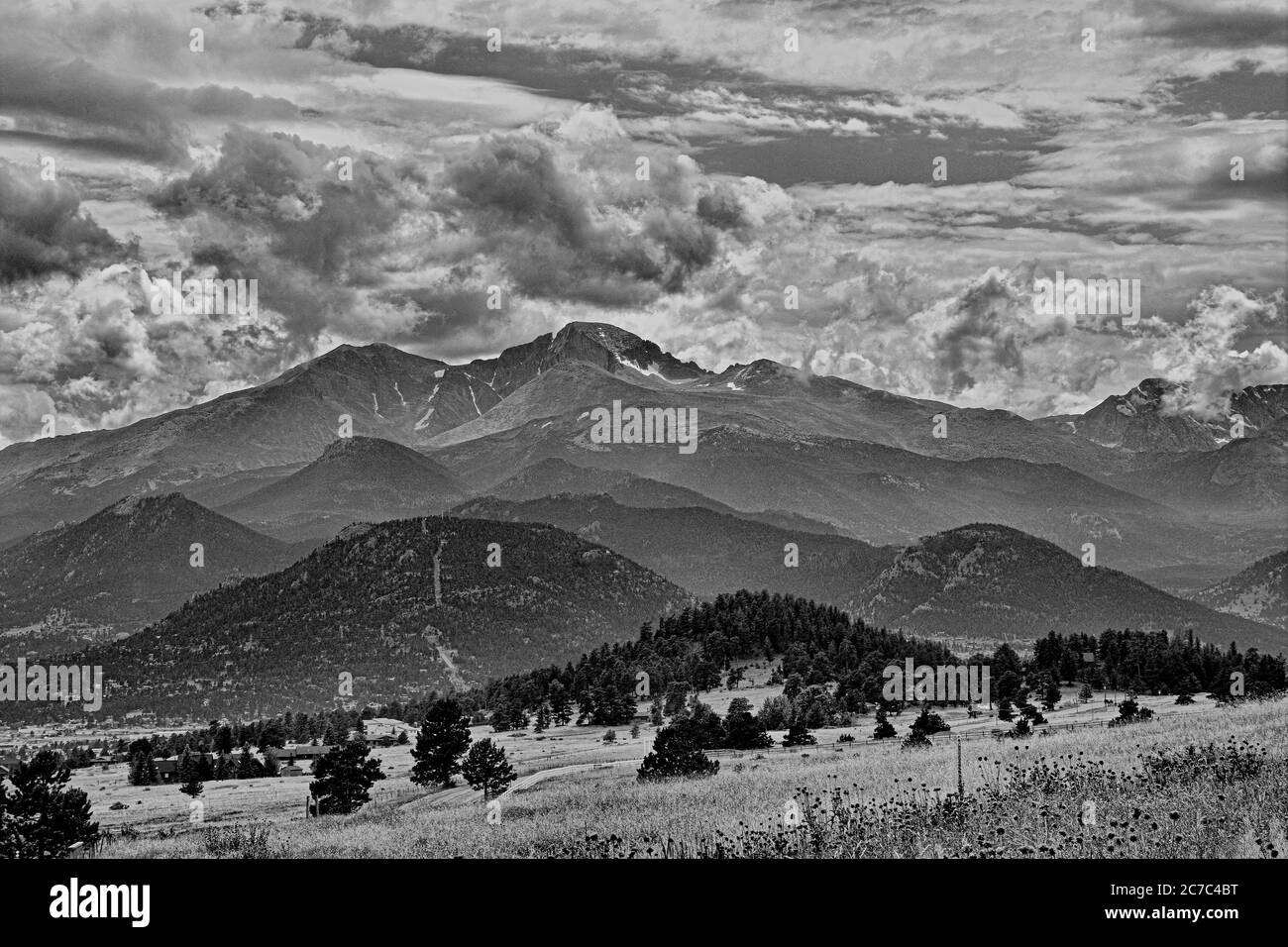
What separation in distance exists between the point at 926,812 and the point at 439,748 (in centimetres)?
7548

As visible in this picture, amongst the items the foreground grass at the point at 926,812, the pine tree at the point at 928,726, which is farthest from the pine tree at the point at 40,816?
the pine tree at the point at 928,726

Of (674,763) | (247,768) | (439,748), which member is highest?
(674,763)

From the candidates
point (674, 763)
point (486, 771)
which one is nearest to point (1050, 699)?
point (674, 763)

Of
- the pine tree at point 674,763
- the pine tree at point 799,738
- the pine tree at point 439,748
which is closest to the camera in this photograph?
the pine tree at point 674,763

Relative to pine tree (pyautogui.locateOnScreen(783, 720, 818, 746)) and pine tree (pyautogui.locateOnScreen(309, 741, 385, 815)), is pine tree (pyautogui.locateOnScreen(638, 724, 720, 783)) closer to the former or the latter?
pine tree (pyautogui.locateOnScreen(309, 741, 385, 815))

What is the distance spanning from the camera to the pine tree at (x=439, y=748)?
10425 cm

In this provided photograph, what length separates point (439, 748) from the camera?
346ft

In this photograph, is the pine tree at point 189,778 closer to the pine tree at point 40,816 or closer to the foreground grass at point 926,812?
the pine tree at point 40,816

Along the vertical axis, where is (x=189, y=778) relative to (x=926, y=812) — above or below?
below

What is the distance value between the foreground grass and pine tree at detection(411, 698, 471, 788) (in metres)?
34.1

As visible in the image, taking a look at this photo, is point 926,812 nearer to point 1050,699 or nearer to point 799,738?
point 799,738

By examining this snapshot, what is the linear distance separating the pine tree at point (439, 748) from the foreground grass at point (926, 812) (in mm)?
34077

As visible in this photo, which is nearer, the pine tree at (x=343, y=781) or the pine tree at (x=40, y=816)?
the pine tree at (x=40, y=816)
